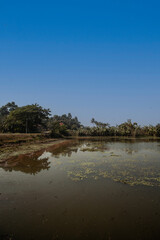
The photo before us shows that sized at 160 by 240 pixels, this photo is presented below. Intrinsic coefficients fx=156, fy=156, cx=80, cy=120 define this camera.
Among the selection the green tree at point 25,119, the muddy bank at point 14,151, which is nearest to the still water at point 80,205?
the muddy bank at point 14,151

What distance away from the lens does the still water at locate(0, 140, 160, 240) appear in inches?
137

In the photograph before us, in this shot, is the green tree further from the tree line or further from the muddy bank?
the muddy bank

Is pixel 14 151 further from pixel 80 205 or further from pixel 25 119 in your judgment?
pixel 25 119

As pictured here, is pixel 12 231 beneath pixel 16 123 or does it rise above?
beneath

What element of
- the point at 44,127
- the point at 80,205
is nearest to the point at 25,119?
the point at 44,127

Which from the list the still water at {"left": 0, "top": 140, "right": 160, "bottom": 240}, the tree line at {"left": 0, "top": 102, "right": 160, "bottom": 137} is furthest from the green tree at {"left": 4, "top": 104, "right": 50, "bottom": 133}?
the still water at {"left": 0, "top": 140, "right": 160, "bottom": 240}

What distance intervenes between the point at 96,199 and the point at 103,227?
4.55 ft

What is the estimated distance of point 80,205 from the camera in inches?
182

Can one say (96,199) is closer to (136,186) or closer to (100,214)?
(100,214)

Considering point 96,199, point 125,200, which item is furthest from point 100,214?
point 125,200

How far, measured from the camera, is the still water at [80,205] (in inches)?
137

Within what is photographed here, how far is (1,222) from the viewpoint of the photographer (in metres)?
3.83

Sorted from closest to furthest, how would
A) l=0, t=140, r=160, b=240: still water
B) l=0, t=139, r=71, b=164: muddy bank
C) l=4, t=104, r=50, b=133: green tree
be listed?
l=0, t=140, r=160, b=240: still water → l=0, t=139, r=71, b=164: muddy bank → l=4, t=104, r=50, b=133: green tree

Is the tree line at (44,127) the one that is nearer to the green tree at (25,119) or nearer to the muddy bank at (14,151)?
the green tree at (25,119)
